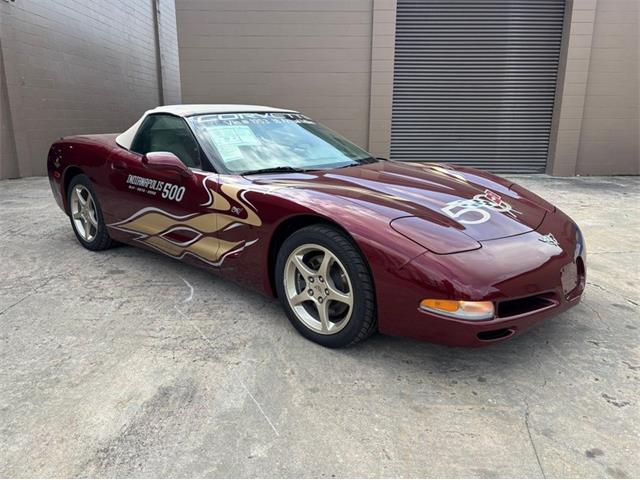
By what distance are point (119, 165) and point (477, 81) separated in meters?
7.40

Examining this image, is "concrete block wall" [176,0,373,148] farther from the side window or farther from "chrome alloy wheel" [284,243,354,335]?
"chrome alloy wheel" [284,243,354,335]

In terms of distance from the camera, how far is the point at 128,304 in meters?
3.34

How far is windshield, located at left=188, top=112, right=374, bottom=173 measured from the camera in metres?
3.28

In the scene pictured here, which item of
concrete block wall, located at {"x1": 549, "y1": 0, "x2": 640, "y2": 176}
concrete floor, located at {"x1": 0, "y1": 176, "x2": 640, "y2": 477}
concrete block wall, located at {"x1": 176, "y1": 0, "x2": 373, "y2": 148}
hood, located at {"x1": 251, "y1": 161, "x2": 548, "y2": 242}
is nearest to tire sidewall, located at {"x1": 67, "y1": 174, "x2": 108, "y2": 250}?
concrete floor, located at {"x1": 0, "y1": 176, "x2": 640, "y2": 477}

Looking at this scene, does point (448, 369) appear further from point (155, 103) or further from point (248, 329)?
point (155, 103)

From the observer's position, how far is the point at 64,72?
9.46 m

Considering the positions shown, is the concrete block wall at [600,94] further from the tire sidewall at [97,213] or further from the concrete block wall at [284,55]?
the tire sidewall at [97,213]

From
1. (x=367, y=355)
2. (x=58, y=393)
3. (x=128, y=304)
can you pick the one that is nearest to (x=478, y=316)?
(x=367, y=355)

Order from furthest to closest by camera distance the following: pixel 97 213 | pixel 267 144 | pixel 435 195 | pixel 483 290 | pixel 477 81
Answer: pixel 477 81
pixel 97 213
pixel 267 144
pixel 435 195
pixel 483 290

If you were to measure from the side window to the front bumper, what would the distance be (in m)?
1.74

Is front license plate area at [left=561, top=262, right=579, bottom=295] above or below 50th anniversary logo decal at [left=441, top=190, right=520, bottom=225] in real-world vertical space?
below

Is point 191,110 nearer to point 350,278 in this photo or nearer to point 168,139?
point 168,139

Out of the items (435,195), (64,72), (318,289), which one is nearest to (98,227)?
(318,289)

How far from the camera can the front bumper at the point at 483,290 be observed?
87.8 inches
